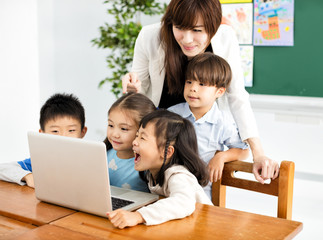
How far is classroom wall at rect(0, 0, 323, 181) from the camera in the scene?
3.77 metres

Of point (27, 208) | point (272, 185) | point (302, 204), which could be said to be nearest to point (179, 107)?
point (272, 185)

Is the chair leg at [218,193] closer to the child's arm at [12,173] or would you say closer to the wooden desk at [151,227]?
the wooden desk at [151,227]

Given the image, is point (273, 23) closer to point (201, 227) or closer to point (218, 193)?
point (218, 193)

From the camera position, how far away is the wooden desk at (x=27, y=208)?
1.31 m

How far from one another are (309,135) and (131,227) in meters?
2.84

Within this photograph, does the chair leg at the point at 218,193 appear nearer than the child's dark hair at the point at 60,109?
Yes

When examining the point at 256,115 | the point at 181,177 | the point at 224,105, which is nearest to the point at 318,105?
the point at 256,115

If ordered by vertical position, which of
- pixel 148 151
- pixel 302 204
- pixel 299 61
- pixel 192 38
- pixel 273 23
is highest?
pixel 273 23

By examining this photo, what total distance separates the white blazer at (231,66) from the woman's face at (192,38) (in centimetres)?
10

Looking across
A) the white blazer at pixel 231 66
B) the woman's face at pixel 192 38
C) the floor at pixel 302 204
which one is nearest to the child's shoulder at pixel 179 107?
the white blazer at pixel 231 66

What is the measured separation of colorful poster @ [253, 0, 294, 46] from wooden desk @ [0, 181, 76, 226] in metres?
2.75

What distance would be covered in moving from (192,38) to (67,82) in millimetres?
3443

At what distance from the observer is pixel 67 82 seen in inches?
199

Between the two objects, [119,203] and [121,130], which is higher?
[121,130]
